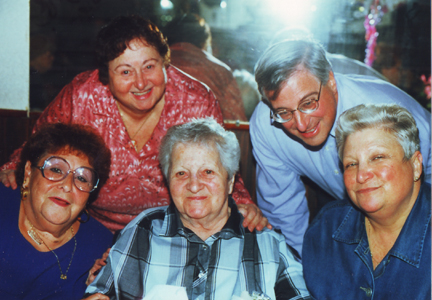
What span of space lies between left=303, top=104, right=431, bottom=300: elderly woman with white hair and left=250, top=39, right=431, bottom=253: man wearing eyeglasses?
27 cm

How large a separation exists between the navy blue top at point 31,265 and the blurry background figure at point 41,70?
1.16 meters

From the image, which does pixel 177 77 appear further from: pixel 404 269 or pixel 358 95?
pixel 404 269

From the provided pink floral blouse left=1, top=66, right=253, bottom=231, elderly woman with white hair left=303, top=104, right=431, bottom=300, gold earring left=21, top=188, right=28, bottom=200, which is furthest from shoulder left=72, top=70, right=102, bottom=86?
elderly woman with white hair left=303, top=104, right=431, bottom=300

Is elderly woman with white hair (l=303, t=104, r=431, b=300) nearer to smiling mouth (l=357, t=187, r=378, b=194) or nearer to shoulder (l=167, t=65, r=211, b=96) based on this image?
smiling mouth (l=357, t=187, r=378, b=194)

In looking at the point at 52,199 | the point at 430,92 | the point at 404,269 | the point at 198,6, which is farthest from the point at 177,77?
the point at 430,92

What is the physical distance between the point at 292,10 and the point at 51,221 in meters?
2.06

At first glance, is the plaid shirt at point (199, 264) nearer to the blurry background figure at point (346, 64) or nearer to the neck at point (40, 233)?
the neck at point (40, 233)

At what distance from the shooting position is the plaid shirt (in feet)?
Answer: 5.16

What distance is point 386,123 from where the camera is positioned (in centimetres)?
146

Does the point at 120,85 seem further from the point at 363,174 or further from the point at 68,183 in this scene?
the point at 363,174

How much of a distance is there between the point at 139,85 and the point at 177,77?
31cm

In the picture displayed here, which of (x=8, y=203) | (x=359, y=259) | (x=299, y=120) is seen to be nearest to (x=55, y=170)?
(x=8, y=203)

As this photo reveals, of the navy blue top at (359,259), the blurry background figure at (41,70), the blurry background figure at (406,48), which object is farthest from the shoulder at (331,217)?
the blurry background figure at (41,70)

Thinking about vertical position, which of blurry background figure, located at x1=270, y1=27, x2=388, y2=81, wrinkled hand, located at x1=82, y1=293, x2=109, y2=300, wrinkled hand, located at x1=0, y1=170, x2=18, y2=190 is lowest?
wrinkled hand, located at x1=82, y1=293, x2=109, y2=300
